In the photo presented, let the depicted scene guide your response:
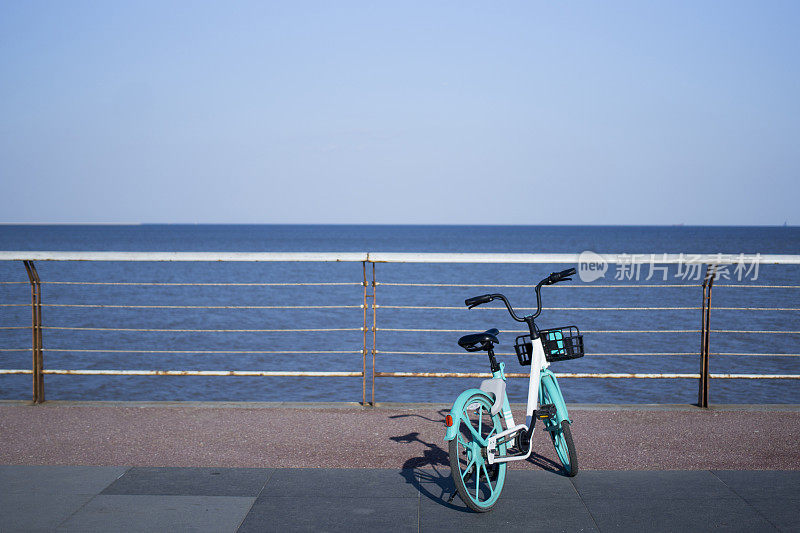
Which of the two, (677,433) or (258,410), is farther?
(258,410)

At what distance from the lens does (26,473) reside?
4.30 m

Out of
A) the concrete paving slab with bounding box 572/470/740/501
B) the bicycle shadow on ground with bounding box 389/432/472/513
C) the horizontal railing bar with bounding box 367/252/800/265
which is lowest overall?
the bicycle shadow on ground with bounding box 389/432/472/513

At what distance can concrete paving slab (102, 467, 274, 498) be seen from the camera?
158 inches

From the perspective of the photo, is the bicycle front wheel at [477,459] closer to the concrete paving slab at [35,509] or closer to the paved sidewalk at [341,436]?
the paved sidewalk at [341,436]

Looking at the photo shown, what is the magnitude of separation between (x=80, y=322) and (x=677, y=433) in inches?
706

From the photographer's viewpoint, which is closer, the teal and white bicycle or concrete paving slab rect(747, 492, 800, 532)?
concrete paving slab rect(747, 492, 800, 532)

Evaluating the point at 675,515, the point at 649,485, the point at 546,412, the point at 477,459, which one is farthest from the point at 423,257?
the point at 675,515

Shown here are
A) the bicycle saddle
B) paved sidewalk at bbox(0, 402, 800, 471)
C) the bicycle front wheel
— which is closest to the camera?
the bicycle front wheel

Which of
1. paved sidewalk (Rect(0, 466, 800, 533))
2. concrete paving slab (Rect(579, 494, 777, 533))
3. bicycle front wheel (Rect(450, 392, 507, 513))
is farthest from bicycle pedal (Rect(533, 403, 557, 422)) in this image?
concrete paving slab (Rect(579, 494, 777, 533))

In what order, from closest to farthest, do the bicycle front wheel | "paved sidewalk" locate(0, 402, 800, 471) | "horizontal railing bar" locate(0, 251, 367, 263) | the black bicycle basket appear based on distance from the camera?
1. the bicycle front wheel
2. the black bicycle basket
3. "paved sidewalk" locate(0, 402, 800, 471)
4. "horizontal railing bar" locate(0, 251, 367, 263)

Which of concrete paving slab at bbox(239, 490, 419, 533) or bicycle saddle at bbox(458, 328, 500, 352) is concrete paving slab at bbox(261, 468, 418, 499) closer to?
concrete paving slab at bbox(239, 490, 419, 533)

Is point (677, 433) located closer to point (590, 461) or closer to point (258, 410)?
point (590, 461)

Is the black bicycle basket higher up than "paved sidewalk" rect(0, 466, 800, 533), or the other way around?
the black bicycle basket

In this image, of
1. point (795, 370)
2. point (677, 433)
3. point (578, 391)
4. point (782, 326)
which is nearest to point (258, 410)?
point (677, 433)
